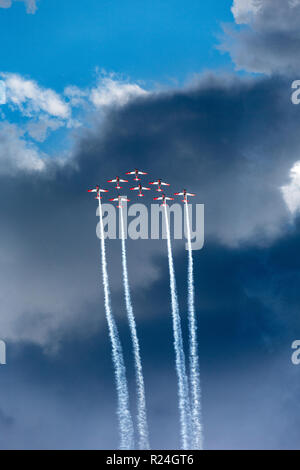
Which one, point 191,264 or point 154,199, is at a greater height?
point 154,199
